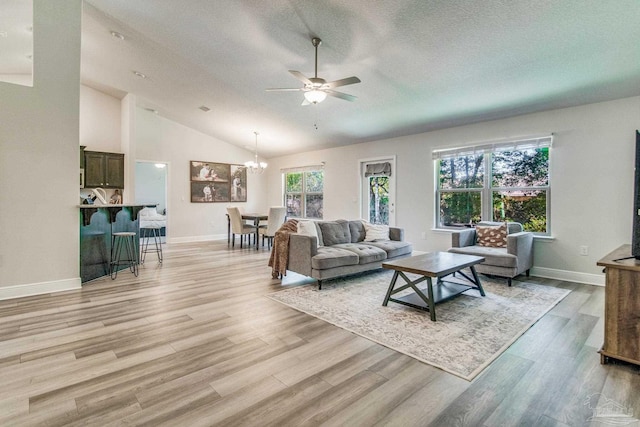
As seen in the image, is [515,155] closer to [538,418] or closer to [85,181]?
Result: [538,418]

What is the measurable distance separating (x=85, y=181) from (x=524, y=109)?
839cm

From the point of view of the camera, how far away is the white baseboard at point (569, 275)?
431cm

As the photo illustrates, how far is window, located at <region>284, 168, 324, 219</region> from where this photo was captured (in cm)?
871

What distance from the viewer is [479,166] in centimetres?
551

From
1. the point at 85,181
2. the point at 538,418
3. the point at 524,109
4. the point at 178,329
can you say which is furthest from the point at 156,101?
the point at 538,418

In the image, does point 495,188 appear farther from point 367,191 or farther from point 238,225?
point 238,225

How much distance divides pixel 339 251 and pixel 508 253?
229cm

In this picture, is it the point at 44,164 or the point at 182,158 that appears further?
the point at 182,158

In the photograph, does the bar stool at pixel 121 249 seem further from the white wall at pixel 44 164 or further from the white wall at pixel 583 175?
the white wall at pixel 583 175

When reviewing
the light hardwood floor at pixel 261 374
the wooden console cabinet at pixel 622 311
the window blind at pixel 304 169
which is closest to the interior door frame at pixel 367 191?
the window blind at pixel 304 169

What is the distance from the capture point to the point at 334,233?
5.13 m

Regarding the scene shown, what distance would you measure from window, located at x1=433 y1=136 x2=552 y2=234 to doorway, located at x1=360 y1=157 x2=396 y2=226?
1030 millimetres

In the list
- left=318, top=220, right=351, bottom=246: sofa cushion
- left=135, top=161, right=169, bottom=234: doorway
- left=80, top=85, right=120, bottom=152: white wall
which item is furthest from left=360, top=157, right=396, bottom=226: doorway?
left=135, top=161, right=169, bottom=234: doorway

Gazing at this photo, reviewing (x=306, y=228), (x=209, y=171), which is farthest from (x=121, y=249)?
(x=209, y=171)
